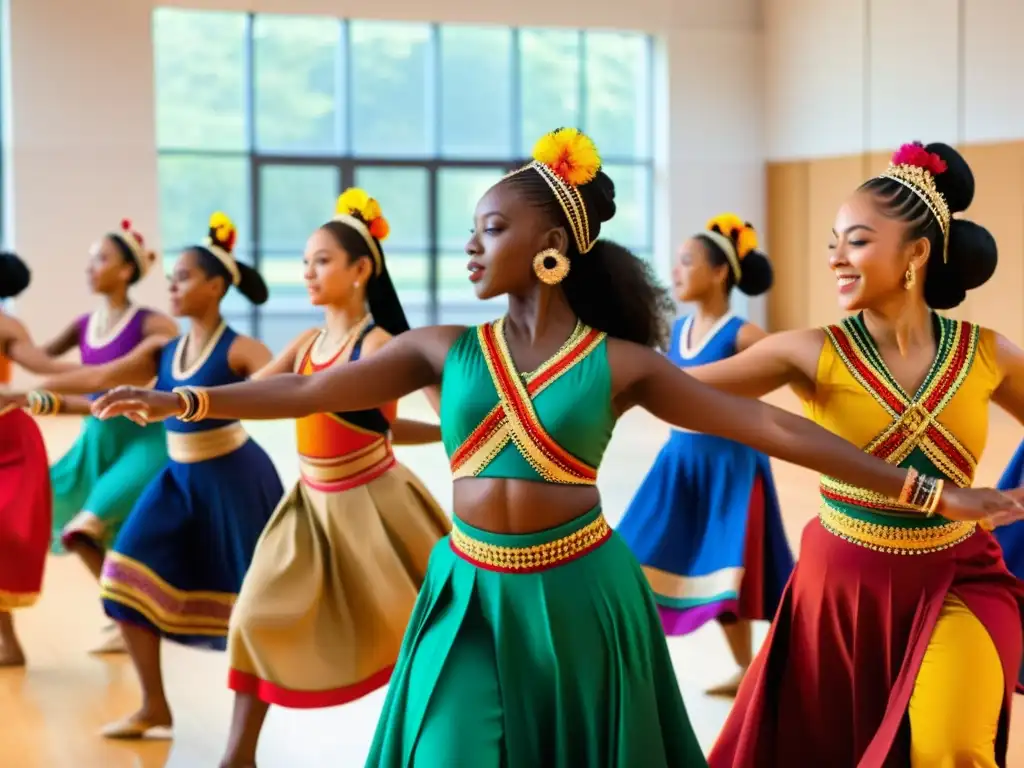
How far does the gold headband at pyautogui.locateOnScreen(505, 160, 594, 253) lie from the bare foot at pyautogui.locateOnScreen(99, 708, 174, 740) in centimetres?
234

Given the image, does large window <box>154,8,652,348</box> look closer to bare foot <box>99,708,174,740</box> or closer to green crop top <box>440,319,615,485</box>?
bare foot <box>99,708,174,740</box>

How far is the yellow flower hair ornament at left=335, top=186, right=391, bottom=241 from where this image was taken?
421 cm

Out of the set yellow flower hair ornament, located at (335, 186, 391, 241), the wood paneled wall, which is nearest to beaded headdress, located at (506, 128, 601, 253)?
yellow flower hair ornament, located at (335, 186, 391, 241)

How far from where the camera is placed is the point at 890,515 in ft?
9.00

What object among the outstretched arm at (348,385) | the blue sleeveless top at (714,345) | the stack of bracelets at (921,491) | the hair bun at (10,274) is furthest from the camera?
the hair bun at (10,274)

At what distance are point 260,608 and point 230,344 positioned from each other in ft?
3.86

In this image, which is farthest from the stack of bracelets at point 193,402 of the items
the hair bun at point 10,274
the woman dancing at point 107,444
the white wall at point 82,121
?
the white wall at point 82,121

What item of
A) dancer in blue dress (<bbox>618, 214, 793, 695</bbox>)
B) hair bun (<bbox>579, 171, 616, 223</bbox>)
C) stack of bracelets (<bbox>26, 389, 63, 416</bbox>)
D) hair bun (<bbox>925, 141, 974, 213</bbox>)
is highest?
hair bun (<bbox>925, 141, 974, 213</bbox>)

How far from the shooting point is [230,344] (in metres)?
4.52

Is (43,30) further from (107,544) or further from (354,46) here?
(107,544)

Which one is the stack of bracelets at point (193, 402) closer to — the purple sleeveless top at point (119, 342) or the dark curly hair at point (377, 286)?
the dark curly hair at point (377, 286)

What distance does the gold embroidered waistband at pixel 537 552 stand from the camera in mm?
2490

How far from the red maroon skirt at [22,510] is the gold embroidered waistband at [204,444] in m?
0.83

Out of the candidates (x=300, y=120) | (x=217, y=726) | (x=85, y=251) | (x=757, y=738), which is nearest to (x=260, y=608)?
(x=217, y=726)
